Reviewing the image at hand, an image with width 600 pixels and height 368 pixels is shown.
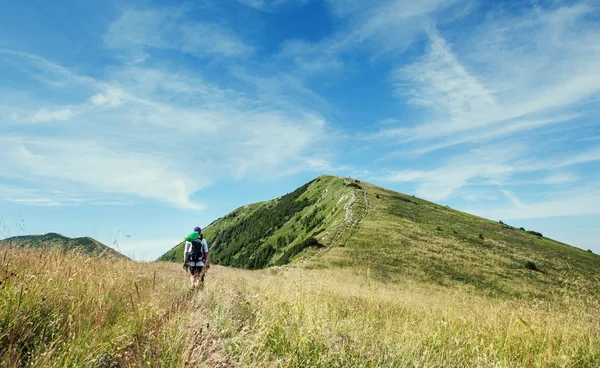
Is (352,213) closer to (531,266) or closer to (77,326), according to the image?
(531,266)

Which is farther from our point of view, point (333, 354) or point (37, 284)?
point (333, 354)

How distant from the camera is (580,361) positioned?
5.95 metres

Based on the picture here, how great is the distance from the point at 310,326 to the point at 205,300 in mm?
2204

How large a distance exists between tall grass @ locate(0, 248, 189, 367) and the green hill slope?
16151 mm

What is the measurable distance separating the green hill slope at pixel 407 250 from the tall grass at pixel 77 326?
16.2 meters

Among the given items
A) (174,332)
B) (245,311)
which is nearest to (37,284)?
(174,332)

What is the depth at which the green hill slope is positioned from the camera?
1328 inches

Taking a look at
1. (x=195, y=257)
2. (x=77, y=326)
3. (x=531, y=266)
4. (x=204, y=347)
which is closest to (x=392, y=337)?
(x=204, y=347)

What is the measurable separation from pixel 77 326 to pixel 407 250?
38279 mm

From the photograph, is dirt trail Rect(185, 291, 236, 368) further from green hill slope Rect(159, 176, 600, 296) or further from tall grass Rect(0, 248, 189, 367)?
green hill slope Rect(159, 176, 600, 296)

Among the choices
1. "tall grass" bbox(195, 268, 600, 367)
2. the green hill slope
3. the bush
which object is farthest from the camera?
the bush

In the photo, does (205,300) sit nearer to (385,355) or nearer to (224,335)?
(224,335)

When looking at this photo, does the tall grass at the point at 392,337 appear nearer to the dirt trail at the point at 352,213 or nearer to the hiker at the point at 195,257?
the hiker at the point at 195,257

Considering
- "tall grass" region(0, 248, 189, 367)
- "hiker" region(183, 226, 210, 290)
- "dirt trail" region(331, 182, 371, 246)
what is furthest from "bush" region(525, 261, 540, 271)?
"tall grass" region(0, 248, 189, 367)
